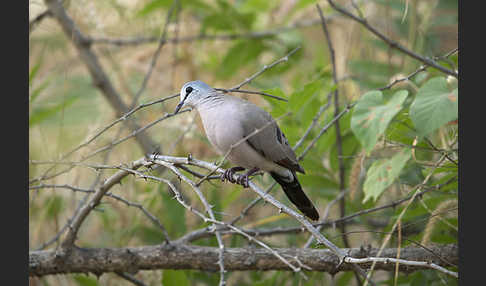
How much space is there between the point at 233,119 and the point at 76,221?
3.20 feet

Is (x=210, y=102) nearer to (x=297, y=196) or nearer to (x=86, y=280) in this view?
(x=297, y=196)

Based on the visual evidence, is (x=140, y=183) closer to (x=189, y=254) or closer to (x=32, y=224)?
(x=32, y=224)

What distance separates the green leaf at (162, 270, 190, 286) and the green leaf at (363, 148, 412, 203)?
1126mm

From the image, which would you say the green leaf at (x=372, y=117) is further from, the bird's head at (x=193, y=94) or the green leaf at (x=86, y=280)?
the green leaf at (x=86, y=280)

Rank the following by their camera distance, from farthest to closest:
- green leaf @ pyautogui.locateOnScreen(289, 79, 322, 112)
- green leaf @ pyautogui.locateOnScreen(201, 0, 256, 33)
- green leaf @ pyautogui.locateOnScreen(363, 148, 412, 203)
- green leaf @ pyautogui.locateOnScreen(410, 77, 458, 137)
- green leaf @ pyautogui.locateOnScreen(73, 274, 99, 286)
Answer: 1. green leaf @ pyautogui.locateOnScreen(201, 0, 256, 33)
2. green leaf @ pyautogui.locateOnScreen(73, 274, 99, 286)
3. green leaf @ pyautogui.locateOnScreen(289, 79, 322, 112)
4. green leaf @ pyautogui.locateOnScreen(363, 148, 412, 203)
5. green leaf @ pyautogui.locateOnScreen(410, 77, 458, 137)

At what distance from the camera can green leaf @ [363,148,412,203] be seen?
8.23 feet

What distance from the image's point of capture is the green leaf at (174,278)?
116 inches

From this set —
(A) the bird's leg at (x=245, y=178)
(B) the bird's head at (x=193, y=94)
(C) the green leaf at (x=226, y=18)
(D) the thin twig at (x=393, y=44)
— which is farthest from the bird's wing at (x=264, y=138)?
(C) the green leaf at (x=226, y=18)

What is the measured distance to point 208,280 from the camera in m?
3.45

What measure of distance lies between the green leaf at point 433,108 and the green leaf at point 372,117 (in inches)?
2.9

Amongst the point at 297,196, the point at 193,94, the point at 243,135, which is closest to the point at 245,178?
the point at 243,135

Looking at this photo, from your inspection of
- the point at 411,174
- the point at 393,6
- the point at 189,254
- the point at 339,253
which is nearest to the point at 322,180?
the point at 411,174

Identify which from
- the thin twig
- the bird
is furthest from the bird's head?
the thin twig

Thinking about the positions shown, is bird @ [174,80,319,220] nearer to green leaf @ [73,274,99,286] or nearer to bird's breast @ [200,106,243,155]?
bird's breast @ [200,106,243,155]
